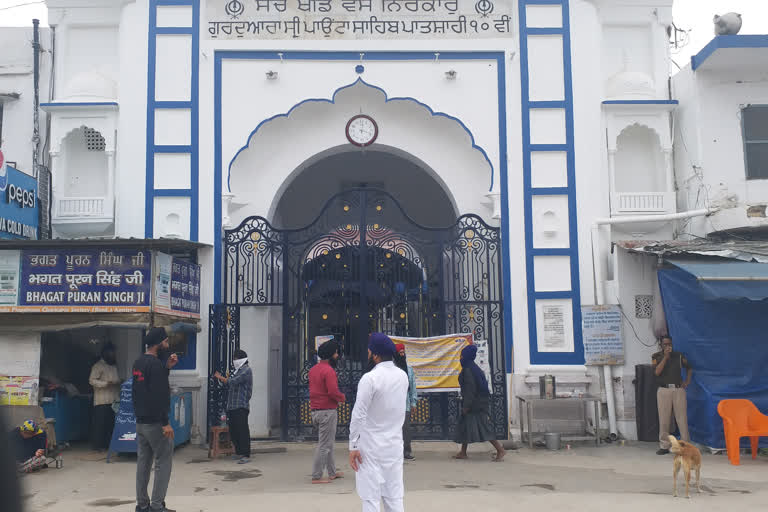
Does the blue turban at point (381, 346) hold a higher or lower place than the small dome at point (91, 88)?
lower

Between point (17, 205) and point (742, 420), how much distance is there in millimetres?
9681

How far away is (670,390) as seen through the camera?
31.3 ft

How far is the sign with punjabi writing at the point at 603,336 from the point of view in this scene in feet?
34.6

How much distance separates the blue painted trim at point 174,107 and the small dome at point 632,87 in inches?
249

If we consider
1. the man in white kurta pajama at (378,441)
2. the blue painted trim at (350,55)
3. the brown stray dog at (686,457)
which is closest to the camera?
the man in white kurta pajama at (378,441)

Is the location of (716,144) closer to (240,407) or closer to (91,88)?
(240,407)

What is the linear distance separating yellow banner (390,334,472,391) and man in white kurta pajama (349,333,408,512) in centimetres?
510

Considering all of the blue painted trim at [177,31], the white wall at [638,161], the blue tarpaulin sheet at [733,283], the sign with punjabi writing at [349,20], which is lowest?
the blue tarpaulin sheet at [733,283]

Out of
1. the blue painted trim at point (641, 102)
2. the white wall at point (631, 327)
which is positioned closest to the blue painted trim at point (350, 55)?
the blue painted trim at point (641, 102)

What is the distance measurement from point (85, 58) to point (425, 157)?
550 centimetres

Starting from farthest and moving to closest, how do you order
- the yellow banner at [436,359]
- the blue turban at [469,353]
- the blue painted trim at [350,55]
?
the blue painted trim at [350,55], the yellow banner at [436,359], the blue turban at [469,353]

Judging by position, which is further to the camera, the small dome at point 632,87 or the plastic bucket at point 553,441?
the small dome at point 632,87

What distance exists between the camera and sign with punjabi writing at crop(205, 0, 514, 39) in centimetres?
1144

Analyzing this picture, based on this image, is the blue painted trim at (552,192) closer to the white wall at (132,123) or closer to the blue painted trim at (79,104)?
the white wall at (132,123)
